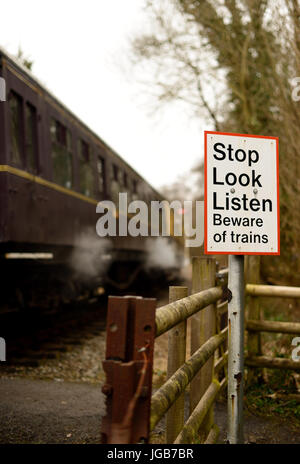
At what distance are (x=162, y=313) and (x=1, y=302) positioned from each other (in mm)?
6014

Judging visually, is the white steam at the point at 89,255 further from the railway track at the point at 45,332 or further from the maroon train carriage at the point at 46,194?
the railway track at the point at 45,332

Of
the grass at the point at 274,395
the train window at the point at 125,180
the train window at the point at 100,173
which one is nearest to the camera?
the grass at the point at 274,395

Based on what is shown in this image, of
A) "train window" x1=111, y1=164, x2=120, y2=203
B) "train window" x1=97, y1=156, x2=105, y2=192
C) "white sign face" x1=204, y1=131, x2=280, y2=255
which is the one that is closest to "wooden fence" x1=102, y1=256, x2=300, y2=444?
"white sign face" x1=204, y1=131, x2=280, y2=255

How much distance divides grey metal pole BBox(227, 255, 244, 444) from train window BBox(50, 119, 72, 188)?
587 cm

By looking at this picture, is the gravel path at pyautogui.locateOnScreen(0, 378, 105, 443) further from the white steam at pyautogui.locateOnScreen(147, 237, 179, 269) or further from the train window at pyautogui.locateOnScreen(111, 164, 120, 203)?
the white steam at pyautogui.locateOnScreen(147, 237, 179, 269)

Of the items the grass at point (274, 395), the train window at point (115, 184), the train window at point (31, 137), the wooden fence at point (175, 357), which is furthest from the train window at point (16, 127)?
the train window at point (115, 184)

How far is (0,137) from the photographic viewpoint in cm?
671

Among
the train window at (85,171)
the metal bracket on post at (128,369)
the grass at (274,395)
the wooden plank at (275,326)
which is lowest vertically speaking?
the grass at (274,395)

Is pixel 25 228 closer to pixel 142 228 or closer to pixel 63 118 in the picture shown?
pixel 63 118

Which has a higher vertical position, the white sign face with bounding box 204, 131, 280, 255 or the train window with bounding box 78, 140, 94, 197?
the train window with bounding box 78, 140, 94, 197

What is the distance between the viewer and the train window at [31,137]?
24.7 feet

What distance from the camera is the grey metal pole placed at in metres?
2.98

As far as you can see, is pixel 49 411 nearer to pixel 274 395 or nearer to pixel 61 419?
pixel 61 419

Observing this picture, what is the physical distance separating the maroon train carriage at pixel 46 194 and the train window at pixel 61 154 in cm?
2
